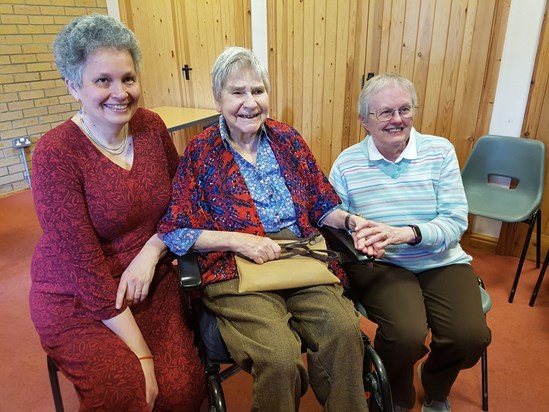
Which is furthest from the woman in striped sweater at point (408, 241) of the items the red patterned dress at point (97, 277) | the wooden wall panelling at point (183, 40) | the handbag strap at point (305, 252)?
the wooden wall panelling at point (183, 40)

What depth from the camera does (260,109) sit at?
1418 millimetres

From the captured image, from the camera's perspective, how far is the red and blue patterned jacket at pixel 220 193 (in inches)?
53.6

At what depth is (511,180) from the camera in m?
2.64

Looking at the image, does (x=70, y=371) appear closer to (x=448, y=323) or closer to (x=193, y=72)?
(x=448, y=323)

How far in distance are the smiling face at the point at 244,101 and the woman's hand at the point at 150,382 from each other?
788 millimetres

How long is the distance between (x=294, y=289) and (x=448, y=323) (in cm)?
53

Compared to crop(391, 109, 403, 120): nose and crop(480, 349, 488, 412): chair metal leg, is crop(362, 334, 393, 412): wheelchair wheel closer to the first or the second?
crop(480, 349, 488, 412): chair metal leg

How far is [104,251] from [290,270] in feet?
1.92

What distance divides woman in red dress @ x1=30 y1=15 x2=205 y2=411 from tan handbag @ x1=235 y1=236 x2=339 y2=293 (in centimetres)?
28

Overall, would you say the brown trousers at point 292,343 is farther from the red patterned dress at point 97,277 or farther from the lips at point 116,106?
the lips at point 116,106

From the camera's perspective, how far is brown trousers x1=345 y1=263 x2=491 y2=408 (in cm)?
135

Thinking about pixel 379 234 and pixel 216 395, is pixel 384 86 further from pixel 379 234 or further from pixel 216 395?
pixel 216 395

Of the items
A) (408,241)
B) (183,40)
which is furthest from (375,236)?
(183,40)

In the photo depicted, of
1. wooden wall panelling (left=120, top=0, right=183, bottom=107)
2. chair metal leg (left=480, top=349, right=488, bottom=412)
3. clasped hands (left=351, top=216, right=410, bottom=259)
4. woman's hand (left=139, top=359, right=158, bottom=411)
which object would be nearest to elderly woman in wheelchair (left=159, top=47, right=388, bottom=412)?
clasped hands (left=351, top=216, right=410, bottom=259)
